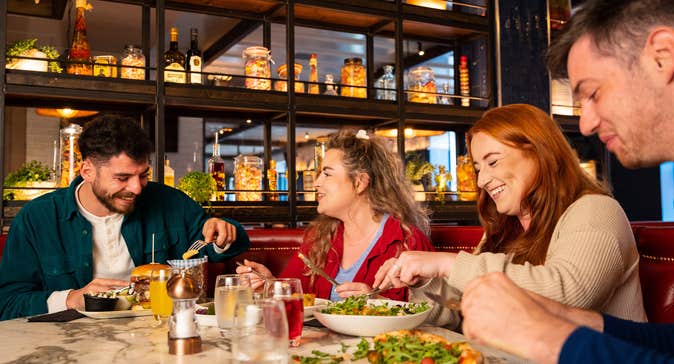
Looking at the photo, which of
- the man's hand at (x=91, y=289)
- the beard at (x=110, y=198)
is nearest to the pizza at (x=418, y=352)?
the man's hand at (x=91, y=289)

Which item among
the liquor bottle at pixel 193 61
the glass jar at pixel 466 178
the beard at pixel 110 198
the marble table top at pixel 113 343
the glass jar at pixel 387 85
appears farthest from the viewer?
the glass jar at pixel 466 178

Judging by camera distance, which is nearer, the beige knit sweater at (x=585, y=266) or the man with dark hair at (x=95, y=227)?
the beige knit sweater at (x=585, y=266)

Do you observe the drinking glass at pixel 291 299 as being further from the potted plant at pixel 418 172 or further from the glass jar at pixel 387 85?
the glass jar at pixel 387 85

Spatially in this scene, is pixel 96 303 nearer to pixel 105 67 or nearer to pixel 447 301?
pixel 447 301

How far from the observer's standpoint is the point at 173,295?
140cm

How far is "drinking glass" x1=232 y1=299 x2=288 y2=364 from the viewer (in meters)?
1.12

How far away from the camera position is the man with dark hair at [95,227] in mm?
2408

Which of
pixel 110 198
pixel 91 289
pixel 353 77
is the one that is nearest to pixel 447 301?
pixel 91 289

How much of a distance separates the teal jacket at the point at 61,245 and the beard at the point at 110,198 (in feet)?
0.23

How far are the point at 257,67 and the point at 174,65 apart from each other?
0.55m

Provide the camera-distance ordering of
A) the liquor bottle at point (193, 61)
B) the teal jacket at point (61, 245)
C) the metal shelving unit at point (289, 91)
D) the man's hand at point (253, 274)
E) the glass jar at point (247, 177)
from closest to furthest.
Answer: the man's hand at point (253, 274) < the teal jacket at point (61, 245) < the metal shelving unit at point (289, 91) < the liquor bottle at point (193, 61) < the glass jar at point (247, 177)

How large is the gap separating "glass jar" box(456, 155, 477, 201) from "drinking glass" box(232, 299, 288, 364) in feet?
12.0

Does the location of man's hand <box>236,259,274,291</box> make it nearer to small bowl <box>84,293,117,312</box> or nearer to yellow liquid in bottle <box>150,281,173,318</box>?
yellow liquid in bottle <box>150,281,173,318</box>

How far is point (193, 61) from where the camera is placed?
12.9 feet
